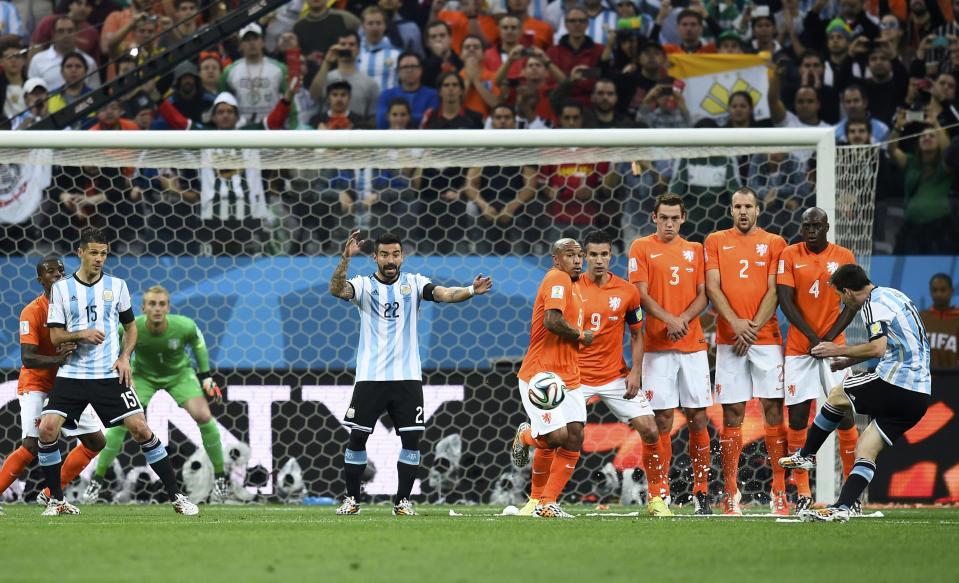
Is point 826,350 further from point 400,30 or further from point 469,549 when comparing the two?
point 400,30

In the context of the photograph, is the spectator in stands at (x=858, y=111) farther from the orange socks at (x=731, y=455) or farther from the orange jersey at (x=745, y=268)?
the orange socks at (x=731, y=455)

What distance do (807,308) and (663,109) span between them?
196 inches

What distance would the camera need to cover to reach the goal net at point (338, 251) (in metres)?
12.1

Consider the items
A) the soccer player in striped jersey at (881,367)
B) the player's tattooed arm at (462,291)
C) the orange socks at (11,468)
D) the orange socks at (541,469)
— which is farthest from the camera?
the orange socks at (11,468)

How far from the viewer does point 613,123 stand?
48.1ft

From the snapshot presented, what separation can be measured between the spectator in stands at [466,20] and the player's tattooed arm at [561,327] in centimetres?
744

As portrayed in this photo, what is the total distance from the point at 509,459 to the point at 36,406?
4.03 metres

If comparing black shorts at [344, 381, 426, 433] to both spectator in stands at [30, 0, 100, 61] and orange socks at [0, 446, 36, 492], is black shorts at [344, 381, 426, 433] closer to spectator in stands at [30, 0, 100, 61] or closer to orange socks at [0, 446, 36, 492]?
orange socks at [0, 446, 36, 492]

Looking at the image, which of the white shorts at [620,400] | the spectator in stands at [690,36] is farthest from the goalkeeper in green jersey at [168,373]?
the spectator in stands at [690,36]

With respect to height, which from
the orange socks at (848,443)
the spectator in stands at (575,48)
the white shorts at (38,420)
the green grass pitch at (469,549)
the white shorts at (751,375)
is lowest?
the green grass pitch at (469,549)

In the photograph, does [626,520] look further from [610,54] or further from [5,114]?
[5,114]

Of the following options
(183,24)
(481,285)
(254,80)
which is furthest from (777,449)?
(183,24)

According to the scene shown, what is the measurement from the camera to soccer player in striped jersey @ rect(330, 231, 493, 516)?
9.92 meters

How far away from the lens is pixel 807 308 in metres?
10.3
